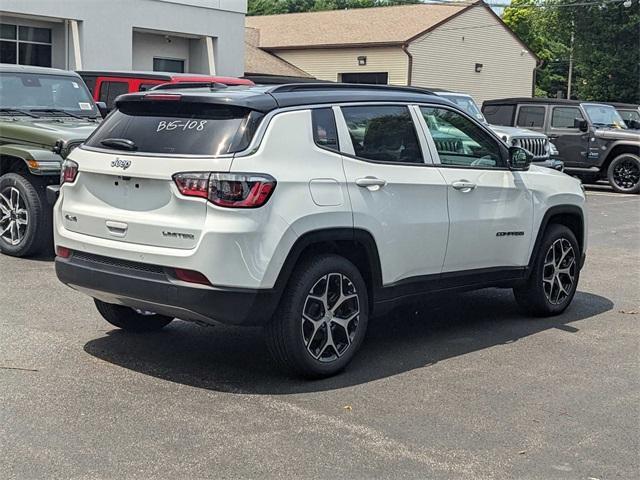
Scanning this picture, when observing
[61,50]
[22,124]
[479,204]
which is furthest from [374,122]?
[61,50]

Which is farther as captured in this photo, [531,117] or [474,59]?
[474,59]

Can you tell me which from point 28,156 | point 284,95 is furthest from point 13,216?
point 284,95

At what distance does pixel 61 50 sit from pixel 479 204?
1894 cm

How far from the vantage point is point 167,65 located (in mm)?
26062

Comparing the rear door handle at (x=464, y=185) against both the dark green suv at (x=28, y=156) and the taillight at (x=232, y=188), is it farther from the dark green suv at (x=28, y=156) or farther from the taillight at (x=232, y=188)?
the dark green suv at (x=28, y=156)

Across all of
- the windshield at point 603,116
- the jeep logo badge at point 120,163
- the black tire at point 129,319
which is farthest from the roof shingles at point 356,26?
the jeep logo badge at point 120,163

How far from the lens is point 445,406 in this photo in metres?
5.15

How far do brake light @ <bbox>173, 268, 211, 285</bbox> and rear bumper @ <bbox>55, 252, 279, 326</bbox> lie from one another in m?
0.03

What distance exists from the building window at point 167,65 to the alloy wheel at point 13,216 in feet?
55.3

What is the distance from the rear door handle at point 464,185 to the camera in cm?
641

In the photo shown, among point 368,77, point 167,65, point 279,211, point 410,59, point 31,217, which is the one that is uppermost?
point 410,59

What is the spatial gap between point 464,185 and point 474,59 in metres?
36.8

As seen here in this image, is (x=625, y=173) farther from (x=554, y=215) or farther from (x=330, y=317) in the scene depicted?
(x=330, y=317)

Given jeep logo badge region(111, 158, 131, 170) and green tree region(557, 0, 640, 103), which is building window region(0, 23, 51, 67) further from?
green tree region(557, 0, 640, 103)
